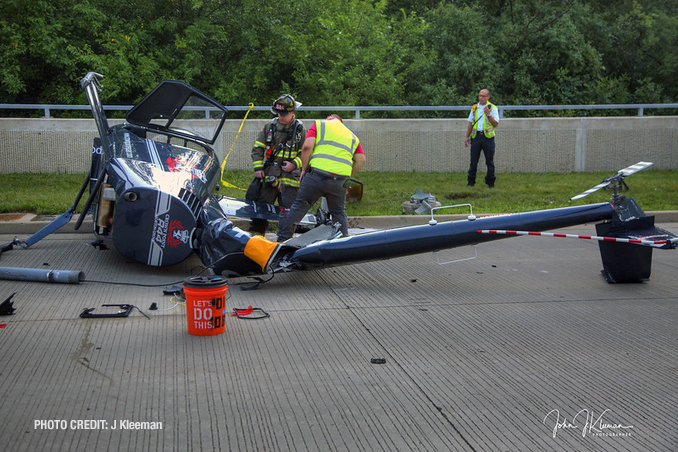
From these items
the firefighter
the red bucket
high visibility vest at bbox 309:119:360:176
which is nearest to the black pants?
the firefighter

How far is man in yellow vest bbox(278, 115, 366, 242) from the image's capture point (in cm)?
722

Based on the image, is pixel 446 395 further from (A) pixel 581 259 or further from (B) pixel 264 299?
(A) pixel 581 259

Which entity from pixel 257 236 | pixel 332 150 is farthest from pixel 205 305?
pixel 332 150

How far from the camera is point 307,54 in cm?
1742

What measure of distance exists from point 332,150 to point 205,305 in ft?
9.27

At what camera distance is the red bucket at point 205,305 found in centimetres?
490

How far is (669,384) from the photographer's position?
4270mm

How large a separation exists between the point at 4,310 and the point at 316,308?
251 cm

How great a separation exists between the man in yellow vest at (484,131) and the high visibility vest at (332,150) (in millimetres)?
5384

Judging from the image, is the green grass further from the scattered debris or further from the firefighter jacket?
the firefighter jacket

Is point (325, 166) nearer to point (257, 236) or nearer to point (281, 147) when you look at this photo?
point (257, 236)

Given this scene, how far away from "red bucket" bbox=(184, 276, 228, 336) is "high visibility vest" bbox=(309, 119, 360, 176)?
254 cm

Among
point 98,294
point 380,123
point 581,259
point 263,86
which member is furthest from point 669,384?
point 263,86

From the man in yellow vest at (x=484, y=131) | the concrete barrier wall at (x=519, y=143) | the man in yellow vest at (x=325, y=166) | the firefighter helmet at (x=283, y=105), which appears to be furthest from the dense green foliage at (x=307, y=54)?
the man in yellow vest at (x=325, y=166)
